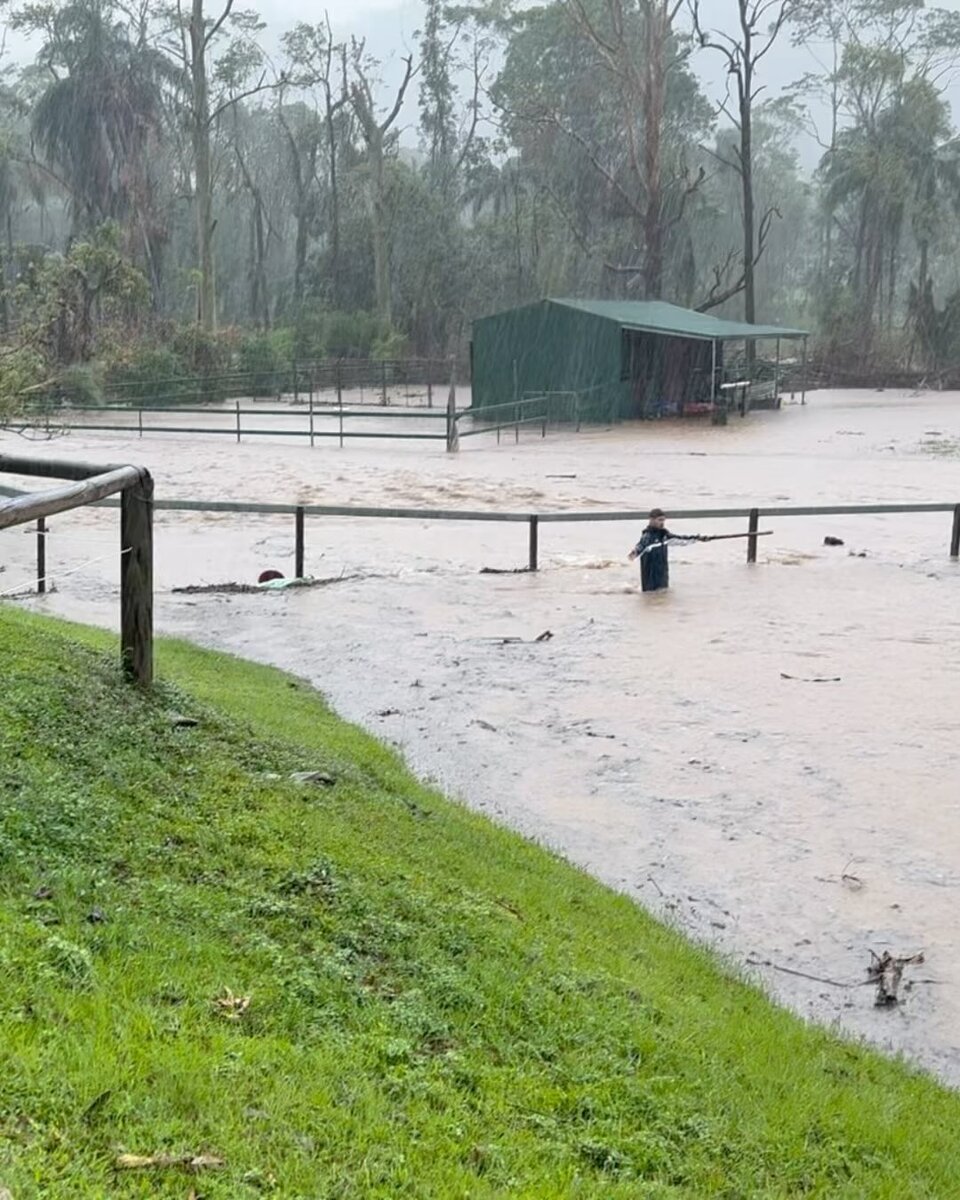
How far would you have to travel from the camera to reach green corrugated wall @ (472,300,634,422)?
39.2 meters

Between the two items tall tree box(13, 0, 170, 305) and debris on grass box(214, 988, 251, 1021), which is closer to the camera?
debris on grass box(214, 988, 251, 1021)

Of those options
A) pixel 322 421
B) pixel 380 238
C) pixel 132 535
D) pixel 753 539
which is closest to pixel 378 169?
pixel 380 238

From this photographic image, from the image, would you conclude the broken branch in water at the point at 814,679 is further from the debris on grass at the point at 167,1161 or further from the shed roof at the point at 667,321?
the shed roof at the point at 667,321

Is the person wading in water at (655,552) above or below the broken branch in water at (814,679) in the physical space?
above

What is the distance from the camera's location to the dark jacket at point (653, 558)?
14.8m

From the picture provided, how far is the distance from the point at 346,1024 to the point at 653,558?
11750 millimetres

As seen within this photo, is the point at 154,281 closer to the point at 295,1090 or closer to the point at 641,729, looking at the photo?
the point at 641,729

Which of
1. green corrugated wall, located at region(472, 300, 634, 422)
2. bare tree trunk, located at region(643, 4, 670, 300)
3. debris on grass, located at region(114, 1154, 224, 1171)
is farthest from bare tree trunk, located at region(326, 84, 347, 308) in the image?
debris on grass, located at region(114, 1154, 224, 1171)

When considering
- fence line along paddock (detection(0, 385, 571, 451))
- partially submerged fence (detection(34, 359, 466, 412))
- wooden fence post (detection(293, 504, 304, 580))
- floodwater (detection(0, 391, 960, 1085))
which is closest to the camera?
floodwater (detection(0, 391, 960, 1085))

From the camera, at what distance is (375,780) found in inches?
274

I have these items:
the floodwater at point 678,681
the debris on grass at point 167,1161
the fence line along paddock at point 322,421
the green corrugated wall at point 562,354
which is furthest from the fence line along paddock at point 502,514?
the green corrugated wall at point 562,354

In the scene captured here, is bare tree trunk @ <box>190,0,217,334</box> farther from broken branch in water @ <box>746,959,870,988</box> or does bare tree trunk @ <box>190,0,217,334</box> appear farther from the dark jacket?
broken branch in water @ <box>746,959,870,988</box>

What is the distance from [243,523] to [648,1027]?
681 inches

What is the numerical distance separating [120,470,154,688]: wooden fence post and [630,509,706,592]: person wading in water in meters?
8.71
